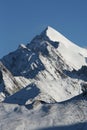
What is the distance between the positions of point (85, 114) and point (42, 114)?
5074mm

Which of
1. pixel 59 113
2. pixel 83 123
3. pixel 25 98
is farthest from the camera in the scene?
pixel 25 98

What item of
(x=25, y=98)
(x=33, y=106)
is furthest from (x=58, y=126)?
(x=25, y=98)

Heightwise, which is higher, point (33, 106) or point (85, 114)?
point (33, 106)

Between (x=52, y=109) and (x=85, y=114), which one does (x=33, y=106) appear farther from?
(x=85, y=114)

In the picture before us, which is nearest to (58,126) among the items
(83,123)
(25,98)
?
(83,123)

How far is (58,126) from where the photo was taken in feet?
211

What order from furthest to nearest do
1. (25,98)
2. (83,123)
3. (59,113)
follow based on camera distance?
(25,98) < (59,113) < (83,123)

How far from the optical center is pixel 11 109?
72688 mm

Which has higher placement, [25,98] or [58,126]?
[25,98]

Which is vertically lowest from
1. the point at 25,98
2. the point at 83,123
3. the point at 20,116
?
the point at 83,123

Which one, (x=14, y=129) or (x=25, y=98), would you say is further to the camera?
(x=25, y=98)

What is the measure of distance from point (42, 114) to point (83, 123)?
6.61 metres

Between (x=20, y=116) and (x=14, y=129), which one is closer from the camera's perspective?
(x=14, y=129)

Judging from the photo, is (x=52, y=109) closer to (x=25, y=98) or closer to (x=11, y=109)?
(x=11, y=109)
